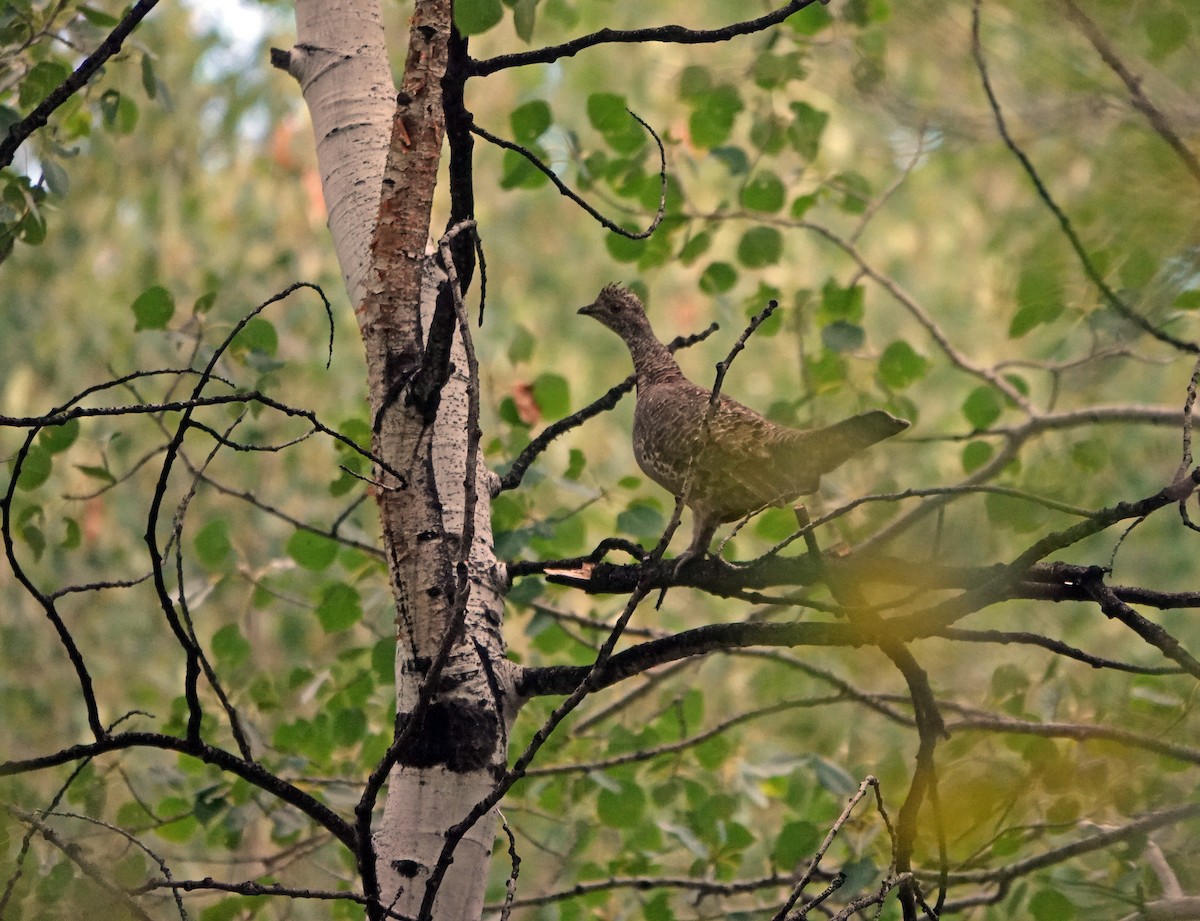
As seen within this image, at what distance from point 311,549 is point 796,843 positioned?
4.20 ft

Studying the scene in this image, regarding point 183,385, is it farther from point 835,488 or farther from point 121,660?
point 835,488

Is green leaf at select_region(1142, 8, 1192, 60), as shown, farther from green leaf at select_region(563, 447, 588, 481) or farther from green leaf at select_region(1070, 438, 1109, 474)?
green leaf at select_region(563, 447, 588, 481)

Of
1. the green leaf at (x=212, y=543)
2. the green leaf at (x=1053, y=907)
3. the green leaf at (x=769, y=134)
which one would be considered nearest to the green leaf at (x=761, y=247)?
the green leaf at (x=769, y=134)

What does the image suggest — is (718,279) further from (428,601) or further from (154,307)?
(428,601)

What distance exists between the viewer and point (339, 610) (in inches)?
105

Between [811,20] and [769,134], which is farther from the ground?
[811,20]

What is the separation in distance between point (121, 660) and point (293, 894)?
4955 mm

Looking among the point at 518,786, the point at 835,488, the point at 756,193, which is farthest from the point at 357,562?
the point at 756,193

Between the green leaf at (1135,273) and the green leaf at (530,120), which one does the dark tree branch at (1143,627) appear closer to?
the green leaf at (1135,273)

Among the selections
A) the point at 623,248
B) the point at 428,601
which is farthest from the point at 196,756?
the point at 623,248

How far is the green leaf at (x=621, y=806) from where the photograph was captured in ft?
9.21

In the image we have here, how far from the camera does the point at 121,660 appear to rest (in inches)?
226

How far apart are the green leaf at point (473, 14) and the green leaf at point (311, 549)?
4.64 feet

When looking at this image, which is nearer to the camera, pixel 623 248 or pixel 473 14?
pixel 473 14
